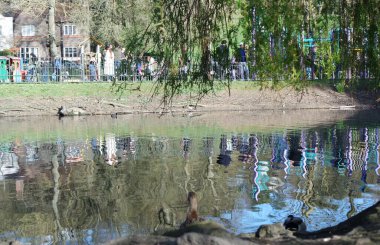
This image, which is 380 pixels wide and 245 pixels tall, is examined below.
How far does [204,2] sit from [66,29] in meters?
61.3

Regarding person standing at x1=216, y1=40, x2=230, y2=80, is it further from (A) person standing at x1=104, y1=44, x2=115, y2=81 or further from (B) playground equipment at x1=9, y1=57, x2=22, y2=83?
(B) playground equipment at x1=9, y1=57, x2=22, y2=83

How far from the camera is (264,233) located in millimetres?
9461

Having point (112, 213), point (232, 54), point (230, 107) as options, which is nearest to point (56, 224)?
point (112, 213)

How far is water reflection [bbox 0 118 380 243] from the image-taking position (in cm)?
1236

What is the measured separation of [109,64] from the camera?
37.4 m

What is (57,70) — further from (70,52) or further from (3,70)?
(70,52)

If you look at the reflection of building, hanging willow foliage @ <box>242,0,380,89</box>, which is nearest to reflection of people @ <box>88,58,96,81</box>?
the reflection of building

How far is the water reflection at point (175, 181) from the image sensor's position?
40.5 feet

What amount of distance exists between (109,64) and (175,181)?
859 inches

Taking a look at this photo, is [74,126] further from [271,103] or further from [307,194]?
[307,194]

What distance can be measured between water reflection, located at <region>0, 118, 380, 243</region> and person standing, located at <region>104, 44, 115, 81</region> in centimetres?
1142

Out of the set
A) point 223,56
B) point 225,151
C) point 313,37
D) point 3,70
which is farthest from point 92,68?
point 313,37

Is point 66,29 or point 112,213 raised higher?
point 66,29

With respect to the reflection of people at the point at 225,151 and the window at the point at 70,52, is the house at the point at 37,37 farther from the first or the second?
the reflection of people at the point at 225,151
